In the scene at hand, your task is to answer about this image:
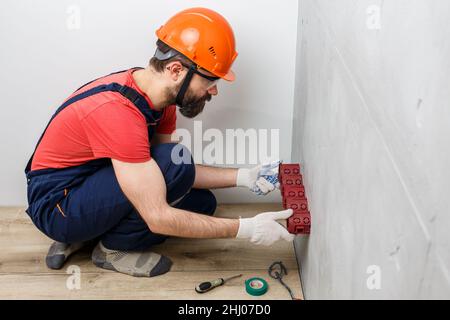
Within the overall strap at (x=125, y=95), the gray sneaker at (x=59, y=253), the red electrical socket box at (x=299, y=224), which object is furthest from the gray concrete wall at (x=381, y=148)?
the gray sneaker at (x=59, y=253)

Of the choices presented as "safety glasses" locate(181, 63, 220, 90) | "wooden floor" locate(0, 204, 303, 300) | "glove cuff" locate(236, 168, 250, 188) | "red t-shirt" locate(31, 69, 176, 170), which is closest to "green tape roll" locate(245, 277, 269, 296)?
"wooden floor" locate(0, 204, 303, 300)

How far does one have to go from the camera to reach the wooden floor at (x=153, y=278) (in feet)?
6.05

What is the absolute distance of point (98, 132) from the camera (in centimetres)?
163

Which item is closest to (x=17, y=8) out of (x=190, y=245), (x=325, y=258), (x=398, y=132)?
(x=190, y=245)

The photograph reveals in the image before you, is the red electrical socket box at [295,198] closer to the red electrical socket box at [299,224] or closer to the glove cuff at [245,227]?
the red electrical socket box at [299,224]

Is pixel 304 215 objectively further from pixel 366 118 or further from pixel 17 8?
pixel 17 8

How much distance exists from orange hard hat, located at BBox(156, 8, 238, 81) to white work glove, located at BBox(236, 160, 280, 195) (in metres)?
0.47

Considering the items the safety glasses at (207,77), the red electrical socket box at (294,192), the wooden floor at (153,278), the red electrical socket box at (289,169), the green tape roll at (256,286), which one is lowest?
the wooden floor at (153,278)

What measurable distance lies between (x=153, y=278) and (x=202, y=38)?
0.87m

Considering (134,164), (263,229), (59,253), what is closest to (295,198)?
(263,229)

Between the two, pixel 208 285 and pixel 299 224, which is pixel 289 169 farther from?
pixel 208 285

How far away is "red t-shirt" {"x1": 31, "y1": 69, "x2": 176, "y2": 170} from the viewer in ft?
5.26

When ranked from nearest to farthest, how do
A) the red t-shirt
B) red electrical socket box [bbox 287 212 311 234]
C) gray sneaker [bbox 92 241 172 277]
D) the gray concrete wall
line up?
1. the gray concrete wall
2. the red t-shirt
3. red electrical socket box [bbox 287 212 311 234]
4. gray sneaker [bbox 92 241 172 277]

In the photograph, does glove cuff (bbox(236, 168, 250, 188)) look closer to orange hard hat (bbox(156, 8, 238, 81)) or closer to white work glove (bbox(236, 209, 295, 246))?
white work glove (bbox(236, 209, 295, 246))
